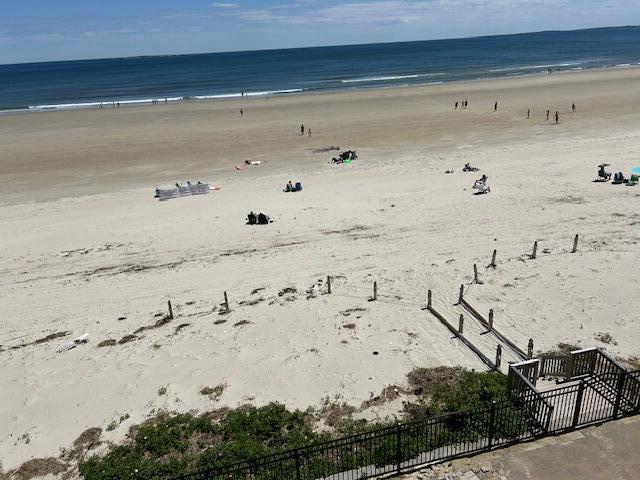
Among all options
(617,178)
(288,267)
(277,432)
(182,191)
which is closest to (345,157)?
(182,191)

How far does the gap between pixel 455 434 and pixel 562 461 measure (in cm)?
190

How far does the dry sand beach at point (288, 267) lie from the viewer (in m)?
12.8

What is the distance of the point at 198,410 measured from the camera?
1166 centimetres

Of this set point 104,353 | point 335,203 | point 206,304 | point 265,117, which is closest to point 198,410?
point 104,353

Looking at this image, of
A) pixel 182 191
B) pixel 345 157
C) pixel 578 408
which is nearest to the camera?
pixel 578 408

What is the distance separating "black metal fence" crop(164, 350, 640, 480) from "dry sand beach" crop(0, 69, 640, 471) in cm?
155

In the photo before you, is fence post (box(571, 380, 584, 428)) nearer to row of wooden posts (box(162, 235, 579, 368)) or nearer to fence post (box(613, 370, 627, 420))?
fence post (box(613, 370, 627, 420))

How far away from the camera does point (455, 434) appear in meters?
9.95

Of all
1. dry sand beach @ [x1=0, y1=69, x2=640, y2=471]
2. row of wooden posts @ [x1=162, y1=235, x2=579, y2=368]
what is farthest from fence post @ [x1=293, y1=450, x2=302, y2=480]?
row of wooden posts @ [x1=162, y1=235, x2=579, y2=368]

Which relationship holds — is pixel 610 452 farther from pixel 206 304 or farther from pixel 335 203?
pixel 335 203

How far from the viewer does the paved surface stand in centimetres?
880

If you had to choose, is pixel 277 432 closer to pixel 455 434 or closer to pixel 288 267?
pixel 455 434

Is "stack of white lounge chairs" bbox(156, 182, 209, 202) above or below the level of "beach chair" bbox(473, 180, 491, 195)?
below

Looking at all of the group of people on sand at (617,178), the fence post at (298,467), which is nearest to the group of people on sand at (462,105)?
the group of people on sand at (617,178)
